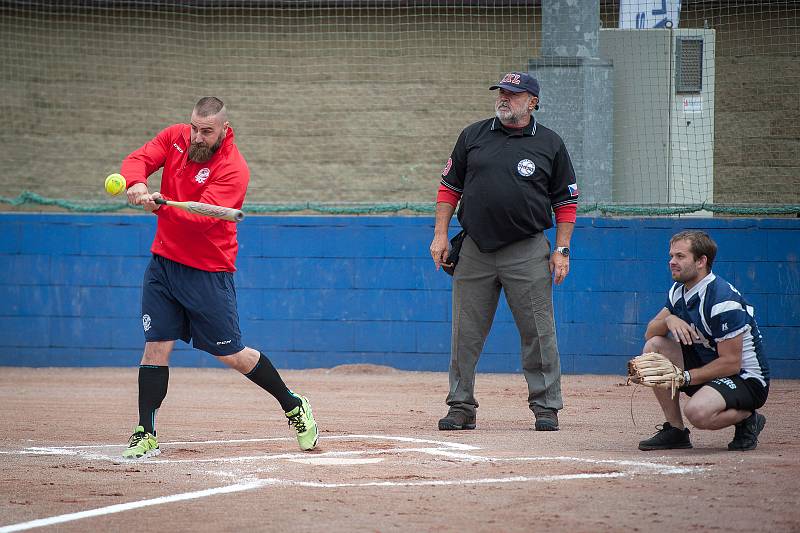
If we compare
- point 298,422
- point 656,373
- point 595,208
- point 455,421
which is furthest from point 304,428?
point 595,208

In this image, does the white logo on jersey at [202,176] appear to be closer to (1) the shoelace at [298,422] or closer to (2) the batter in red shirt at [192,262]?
(2) the batter in red shirt at [192,262]

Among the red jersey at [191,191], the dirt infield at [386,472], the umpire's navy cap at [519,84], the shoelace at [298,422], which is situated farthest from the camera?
the umpire's navy cap at [519,84]

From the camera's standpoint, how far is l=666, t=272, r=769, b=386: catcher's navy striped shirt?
18.7 feet

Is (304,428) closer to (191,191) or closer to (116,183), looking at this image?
(191,191)

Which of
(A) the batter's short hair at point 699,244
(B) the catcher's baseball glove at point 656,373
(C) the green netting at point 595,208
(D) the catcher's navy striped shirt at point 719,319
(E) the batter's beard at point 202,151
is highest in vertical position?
(E) the batter's beard at point 202,151

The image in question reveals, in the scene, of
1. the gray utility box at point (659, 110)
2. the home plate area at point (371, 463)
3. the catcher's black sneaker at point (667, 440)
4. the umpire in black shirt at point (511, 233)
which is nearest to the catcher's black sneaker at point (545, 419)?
the umpire in black shirt at point (511, 233)

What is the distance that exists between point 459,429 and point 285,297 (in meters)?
4.34

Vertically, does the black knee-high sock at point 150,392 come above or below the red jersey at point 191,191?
below

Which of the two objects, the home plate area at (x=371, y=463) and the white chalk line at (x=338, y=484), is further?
the home plate area at (x=371, y=463)

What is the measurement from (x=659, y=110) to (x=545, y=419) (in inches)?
204

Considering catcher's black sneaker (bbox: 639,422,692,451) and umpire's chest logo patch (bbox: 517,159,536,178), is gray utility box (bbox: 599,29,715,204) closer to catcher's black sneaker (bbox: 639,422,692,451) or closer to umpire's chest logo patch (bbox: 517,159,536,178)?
umpire's chest logo patch (bbox: 517,159,536,178)

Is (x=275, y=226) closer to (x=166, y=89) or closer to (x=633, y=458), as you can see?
(x=166, y=89)

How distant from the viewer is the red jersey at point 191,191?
5.88m

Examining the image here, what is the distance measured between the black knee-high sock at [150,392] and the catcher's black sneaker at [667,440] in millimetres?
2691
